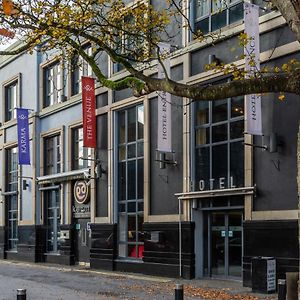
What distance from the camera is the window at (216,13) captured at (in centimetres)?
1748

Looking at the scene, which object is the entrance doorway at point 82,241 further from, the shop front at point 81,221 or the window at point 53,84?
the window at point 53,84

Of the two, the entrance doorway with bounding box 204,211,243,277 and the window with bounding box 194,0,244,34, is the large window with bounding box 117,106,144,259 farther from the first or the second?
the window with bounding box 194,0,244,34

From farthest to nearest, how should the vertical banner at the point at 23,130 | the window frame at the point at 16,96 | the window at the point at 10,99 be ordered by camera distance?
the window at the point at 10,99, the window frame at the point at 16,96, the vertical banner at the point at 23,130

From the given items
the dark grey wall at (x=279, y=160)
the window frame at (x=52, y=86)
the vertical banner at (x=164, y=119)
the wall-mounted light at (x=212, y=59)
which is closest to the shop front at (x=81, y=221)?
the window frame at (x=52, y=86)

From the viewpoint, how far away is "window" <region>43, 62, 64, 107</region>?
27.2 meters

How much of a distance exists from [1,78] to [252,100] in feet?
68.4

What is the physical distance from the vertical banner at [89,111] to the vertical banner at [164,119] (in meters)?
4.79

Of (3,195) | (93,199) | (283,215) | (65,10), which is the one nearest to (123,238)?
(93,199)

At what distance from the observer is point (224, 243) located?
17766mm

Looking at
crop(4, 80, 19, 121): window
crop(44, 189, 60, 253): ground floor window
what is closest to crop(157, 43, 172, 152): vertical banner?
crop(44, 189, 60, 253): ground floor window

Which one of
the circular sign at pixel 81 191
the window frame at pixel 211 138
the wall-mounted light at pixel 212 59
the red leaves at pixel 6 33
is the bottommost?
the circular sign at pixel 81 191

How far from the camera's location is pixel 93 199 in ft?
76.8

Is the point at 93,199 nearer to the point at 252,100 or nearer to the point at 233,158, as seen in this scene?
the point at 233,158

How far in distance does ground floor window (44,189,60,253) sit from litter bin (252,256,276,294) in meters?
13.8
